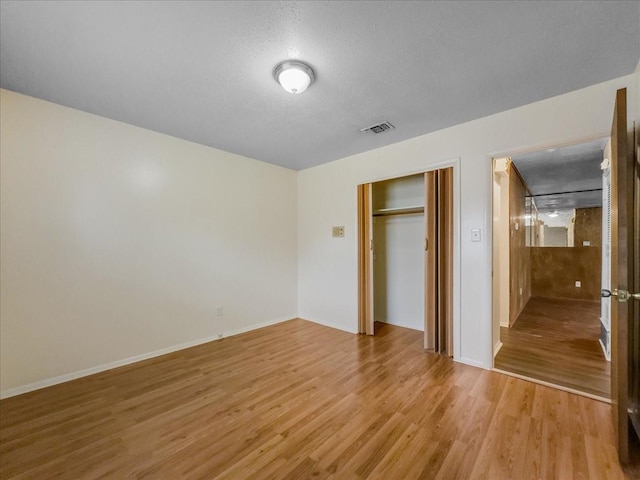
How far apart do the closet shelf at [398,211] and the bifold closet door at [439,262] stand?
1.96 feet

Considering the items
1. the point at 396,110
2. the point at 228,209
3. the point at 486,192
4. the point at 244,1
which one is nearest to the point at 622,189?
the point at 486,192

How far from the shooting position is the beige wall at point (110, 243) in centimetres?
230

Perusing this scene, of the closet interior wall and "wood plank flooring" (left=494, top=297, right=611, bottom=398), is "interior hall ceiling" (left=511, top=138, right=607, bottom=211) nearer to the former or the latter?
the closet interior wall

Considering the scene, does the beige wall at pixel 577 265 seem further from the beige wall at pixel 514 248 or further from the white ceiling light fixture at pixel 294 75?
the white ceiling light fixture at pixel 294 75

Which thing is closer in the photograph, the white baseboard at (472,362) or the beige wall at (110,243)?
the beige wall at (110,243)

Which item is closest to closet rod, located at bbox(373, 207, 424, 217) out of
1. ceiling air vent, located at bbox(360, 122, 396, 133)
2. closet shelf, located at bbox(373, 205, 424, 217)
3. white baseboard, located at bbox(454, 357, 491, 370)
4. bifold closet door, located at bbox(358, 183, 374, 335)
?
closet shelf, located at bbox(373, 205, 424, 217)

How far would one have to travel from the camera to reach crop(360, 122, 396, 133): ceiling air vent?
9.30ft

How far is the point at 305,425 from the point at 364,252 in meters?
2.37

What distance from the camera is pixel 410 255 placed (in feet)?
13.0

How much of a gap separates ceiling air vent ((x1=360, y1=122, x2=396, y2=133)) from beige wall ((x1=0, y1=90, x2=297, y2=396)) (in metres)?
1.89

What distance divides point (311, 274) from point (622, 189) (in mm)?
3599

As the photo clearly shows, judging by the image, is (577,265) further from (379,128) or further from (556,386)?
(379,128)

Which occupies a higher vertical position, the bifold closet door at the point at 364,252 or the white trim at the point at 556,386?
the bifold closet door at the point at 364,252

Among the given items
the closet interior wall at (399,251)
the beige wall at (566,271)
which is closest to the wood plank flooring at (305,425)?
the closet interior wall at (399,251)
